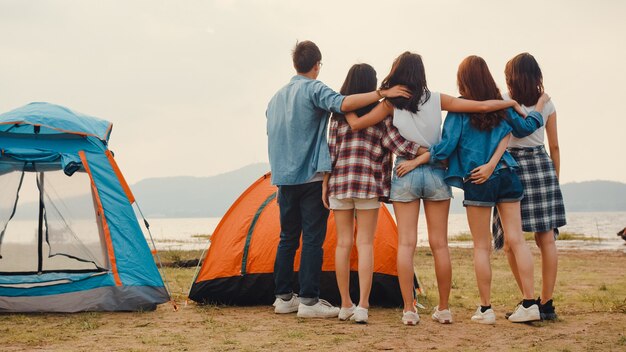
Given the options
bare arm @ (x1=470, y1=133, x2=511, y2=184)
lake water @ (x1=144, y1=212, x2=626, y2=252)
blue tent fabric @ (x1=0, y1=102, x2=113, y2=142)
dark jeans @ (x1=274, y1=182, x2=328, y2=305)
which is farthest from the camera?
lake water @ (x1=144, y1=212, x2=626, y2=252)

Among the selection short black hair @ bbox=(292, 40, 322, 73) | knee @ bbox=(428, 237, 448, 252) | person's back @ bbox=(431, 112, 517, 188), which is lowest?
knee @ bbox=(428, 237, 448, 252)

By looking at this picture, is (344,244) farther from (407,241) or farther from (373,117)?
(373,117)

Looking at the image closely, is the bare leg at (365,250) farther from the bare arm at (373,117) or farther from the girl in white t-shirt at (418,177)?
the bare arm at (373,117)

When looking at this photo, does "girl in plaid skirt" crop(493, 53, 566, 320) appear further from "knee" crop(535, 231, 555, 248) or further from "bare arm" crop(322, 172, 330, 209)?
"bare arm" crop(322, 172, 330, 209)

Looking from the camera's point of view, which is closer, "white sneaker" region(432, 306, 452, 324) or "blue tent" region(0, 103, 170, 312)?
"white sneaker" region(432, 306, 452, 324)

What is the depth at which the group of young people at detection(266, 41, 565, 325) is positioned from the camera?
5.09 m

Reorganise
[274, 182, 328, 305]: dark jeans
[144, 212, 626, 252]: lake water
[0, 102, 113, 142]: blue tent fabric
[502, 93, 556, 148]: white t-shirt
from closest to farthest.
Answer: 1. [502, 93, 556, 148]: white t-shirt
2. [274, 182, 328, 305]: dark jeans
3. [0, 102, 113, 142]: blue tent fabric
4. [144, 212, 626, 252]: lake water

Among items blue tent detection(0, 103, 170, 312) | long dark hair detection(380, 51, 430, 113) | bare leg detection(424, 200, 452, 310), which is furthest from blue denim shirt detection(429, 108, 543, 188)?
blue tent detection(0, 103, 170, 312)

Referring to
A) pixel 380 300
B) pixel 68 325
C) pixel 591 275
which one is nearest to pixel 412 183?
pixel 380 300

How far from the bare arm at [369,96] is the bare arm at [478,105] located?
0.37 meters

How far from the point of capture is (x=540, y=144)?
17.7 feet

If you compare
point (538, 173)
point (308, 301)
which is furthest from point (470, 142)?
point (308, 301)

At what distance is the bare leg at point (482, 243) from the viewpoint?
16.7 ft

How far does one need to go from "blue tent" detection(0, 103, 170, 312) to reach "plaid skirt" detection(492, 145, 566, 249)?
3.63m
